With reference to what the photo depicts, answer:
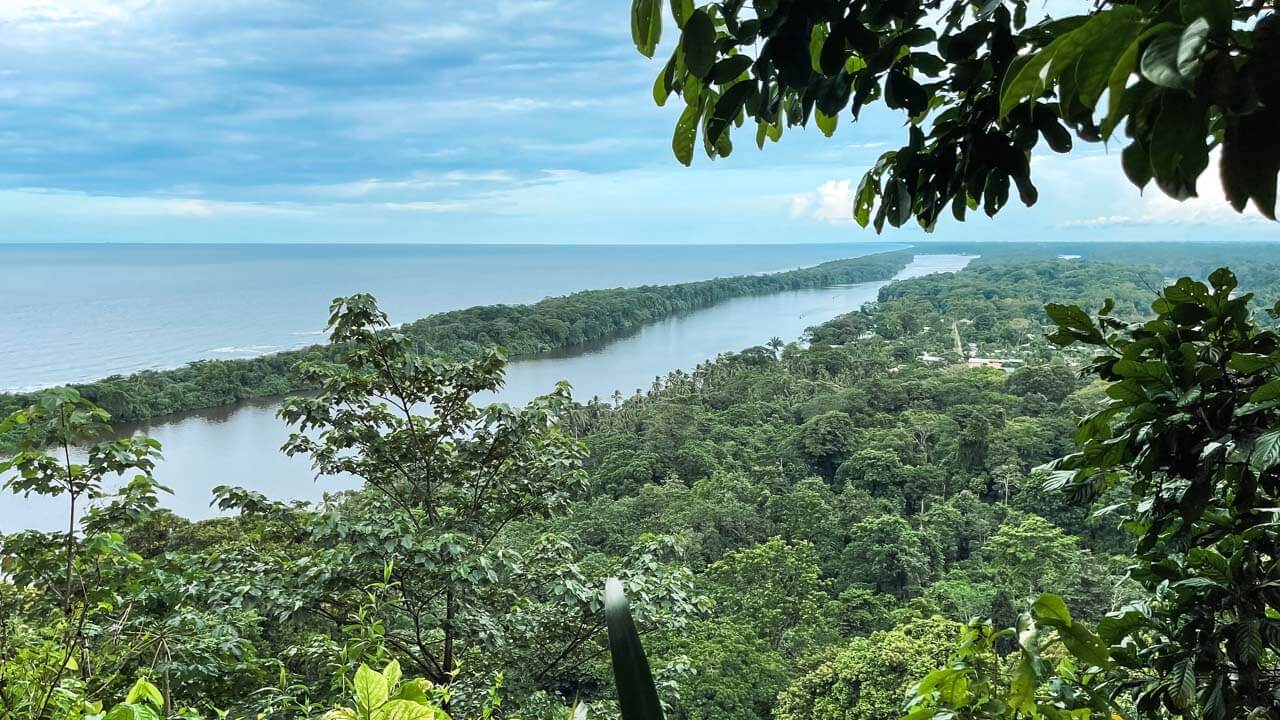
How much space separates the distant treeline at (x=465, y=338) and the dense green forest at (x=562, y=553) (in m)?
0.36

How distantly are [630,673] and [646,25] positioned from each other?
460 mm

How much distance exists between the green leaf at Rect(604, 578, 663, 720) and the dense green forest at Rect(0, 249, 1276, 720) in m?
0.28

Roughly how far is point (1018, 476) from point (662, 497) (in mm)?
7658

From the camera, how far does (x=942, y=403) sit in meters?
21.9

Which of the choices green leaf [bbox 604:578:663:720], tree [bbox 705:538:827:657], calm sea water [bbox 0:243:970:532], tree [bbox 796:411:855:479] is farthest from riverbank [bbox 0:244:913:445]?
tree [bbox 796:411:855:479]

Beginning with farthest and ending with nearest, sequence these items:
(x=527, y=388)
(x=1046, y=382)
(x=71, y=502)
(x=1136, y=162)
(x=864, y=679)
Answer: (x=1046, y=382) → (x=527, y=388) → (x=864, y=679) → (x=71, y=502) → (x=1136, y=162)

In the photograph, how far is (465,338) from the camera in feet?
53.7

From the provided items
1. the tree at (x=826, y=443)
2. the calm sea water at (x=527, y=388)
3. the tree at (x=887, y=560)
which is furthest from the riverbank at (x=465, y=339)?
the tree at (x=826, y=443)

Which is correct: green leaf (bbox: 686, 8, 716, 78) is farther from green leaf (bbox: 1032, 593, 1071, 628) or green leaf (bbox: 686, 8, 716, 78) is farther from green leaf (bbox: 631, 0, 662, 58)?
green leaf (bbox: 1032, 593, 1071, 628)

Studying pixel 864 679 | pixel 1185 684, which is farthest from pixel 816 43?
pixel 864 679

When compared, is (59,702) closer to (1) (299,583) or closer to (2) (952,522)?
(1) (299,583)

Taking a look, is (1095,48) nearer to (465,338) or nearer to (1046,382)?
(465,338)

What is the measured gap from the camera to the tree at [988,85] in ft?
1.00

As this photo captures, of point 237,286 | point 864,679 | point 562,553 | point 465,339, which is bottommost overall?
point 864,679
